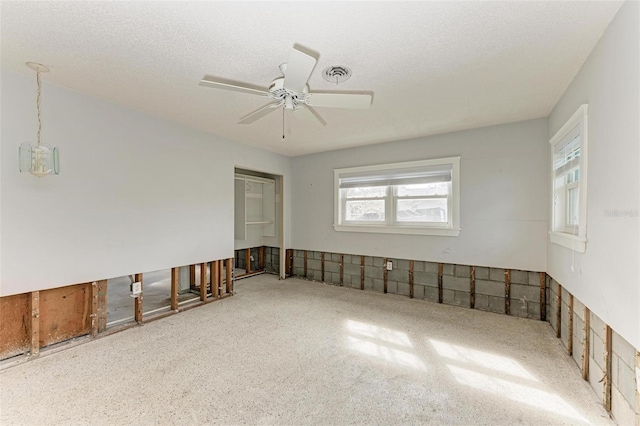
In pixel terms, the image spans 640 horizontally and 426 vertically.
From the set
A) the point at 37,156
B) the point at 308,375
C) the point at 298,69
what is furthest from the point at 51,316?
the point at 298,69

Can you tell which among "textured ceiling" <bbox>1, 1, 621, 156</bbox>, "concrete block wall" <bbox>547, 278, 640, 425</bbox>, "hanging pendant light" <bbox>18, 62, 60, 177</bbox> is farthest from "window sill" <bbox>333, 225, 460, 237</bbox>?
"hanging pendant light" <bbox>18, 62, 60, 177</bbox>

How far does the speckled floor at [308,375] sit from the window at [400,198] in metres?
1.51

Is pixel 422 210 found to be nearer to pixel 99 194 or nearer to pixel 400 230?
pixel 400 230

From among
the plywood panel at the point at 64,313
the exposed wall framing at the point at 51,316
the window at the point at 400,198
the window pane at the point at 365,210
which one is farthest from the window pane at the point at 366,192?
the plywood panel at the point at 64,313

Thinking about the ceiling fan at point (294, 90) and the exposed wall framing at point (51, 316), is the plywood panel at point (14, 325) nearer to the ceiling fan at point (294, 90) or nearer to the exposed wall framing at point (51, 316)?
the exposed wall framing at point (51, 316)

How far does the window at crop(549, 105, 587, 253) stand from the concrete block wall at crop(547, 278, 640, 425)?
618 mm

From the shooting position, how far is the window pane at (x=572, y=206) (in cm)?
258

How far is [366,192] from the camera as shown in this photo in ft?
16.3

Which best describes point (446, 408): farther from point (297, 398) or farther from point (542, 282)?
point (542, 282)

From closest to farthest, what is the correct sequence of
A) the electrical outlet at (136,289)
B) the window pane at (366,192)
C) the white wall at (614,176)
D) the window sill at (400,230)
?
the white wall at (614,176) < the electrical outlet at (136,289) < the window sill at (400,230) < the window pane at (366,192)

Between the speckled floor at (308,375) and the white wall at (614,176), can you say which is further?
the speckled floor at (308,375)

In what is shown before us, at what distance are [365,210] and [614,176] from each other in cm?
346

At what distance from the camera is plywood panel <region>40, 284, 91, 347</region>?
2645mm

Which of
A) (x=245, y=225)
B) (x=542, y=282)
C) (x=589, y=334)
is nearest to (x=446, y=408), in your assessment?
(x=589, y=334)
